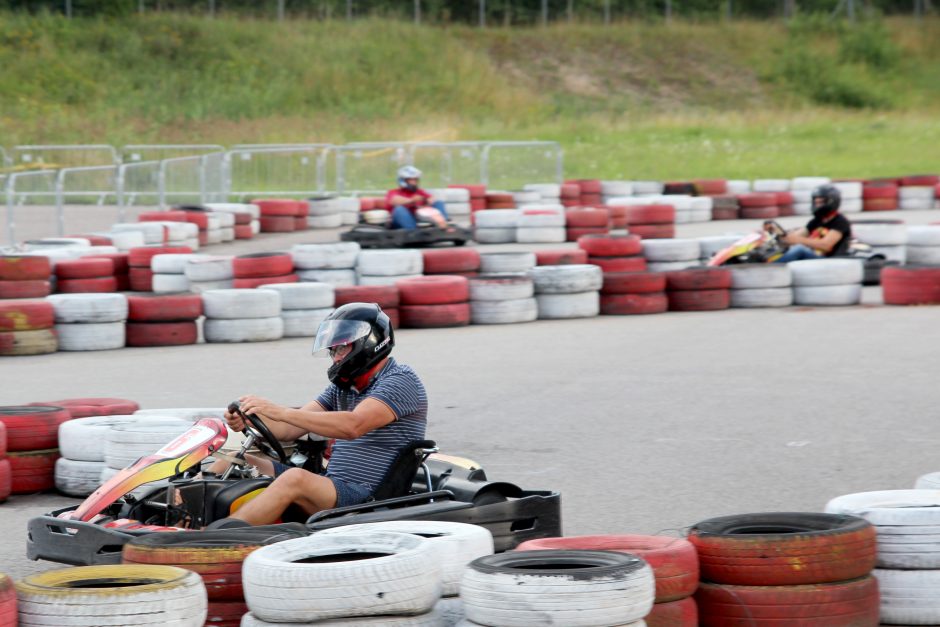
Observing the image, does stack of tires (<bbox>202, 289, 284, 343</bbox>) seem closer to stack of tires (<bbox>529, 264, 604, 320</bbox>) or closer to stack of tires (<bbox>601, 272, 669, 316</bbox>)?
stack of tires (<bbox>529, 264, 604, 320</bbox>)

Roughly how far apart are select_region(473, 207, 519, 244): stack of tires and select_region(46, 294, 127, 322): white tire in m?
8.72

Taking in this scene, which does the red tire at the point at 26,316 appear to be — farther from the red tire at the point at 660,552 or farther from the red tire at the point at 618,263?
the red tire at the point at 660,552

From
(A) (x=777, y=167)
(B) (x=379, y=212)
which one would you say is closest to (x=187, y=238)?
(B) (x=379, y=212)

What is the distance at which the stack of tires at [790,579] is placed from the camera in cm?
405

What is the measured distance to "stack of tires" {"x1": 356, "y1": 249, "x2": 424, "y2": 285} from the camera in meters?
13.3

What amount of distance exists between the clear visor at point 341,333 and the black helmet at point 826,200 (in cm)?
868

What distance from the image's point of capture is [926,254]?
542 inches

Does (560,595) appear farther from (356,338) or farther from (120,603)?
(356,338)

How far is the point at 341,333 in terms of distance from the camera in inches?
203

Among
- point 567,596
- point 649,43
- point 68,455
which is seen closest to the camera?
point 567,596

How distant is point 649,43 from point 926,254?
3544 cm

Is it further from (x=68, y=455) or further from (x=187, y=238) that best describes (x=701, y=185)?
(x=68, y=455)

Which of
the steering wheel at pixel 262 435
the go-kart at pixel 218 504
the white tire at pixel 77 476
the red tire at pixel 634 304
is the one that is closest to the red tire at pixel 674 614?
the go-kart at pixel 218 504

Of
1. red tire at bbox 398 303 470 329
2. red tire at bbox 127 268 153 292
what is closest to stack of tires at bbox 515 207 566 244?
red tire at bbox 127 268 153 292
